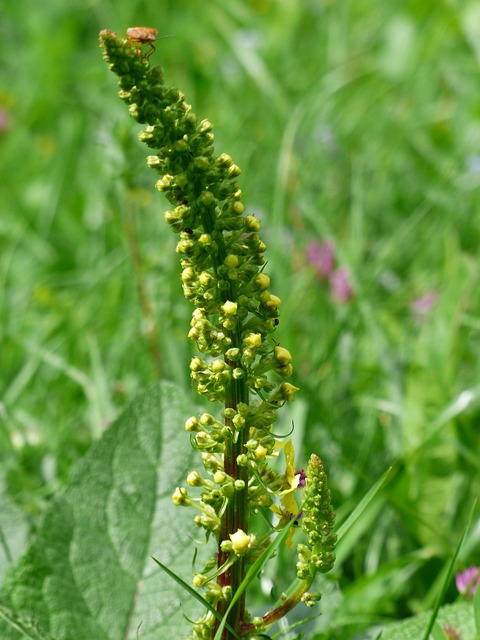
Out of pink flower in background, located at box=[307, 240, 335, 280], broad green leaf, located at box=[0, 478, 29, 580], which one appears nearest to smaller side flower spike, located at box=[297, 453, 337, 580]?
broad green leaf, located at box=[0, 478, 29, 580]

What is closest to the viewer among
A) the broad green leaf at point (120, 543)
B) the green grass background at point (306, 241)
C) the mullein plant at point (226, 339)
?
the mullein plant at point (226, 339)

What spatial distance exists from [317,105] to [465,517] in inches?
90.0

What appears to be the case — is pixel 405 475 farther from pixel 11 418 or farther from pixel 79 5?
pixel 79 5

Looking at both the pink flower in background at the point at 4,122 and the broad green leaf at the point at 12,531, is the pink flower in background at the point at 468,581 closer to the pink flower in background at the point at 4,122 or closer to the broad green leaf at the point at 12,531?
the broad green leaf at the point at 12,531

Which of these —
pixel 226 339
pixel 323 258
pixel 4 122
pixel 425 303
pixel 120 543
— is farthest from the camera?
pixel 4 122

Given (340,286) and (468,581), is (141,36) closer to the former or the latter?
(468,581)

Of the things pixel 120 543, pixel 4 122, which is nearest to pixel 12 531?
pixel 120 543

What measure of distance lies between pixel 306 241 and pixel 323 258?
15 cm

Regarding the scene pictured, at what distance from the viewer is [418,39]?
527 cm

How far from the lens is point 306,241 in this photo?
3.55 metres

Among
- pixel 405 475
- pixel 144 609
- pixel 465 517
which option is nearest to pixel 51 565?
pixel 144 609

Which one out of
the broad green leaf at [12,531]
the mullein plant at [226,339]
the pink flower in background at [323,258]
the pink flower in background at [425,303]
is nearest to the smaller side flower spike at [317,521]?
the mullein plant at [226,339]

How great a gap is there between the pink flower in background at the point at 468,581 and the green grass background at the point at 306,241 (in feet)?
0.44

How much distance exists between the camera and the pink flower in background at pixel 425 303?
3240 millimetres
